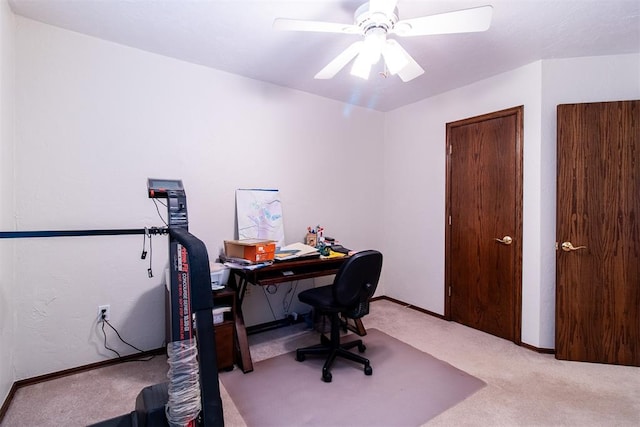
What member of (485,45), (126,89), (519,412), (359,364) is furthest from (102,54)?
(519,412)

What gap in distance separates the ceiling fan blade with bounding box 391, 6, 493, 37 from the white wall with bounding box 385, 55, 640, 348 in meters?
1.52

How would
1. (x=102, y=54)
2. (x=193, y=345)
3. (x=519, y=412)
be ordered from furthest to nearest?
(x=102, y=54), (x=519, y=412), (x=193, y=345)

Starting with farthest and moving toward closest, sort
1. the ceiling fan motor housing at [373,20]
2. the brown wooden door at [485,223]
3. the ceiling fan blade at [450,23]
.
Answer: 1. the brown wooden door at [485,223]
2. the ceiling fan motor housing at [373,20]
3. the ceiling fan blade at [450,23]

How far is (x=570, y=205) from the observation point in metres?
2.42

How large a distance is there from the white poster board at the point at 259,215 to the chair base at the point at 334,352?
1.00 m

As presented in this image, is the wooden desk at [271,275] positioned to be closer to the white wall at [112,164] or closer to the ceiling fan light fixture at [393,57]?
the white wall at [112,164]

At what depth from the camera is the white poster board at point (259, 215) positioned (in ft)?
9.32

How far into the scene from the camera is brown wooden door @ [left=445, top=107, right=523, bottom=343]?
2.72 meters

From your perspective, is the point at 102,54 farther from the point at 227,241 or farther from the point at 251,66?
the point at 227,241

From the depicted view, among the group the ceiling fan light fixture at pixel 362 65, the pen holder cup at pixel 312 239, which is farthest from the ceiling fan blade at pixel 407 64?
the pen holder cup at pixel 312 239

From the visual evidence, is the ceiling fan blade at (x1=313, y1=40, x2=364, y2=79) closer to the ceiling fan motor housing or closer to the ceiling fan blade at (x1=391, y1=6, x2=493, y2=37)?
the ceiling fan motor housing

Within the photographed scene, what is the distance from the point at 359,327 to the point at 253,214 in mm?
1466

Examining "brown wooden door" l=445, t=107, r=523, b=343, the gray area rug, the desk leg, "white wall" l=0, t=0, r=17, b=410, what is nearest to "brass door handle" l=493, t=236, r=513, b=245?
"brown wooden door" l=445, t=107, r=523, b=343

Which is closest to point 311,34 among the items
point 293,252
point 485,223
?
point 293,252
